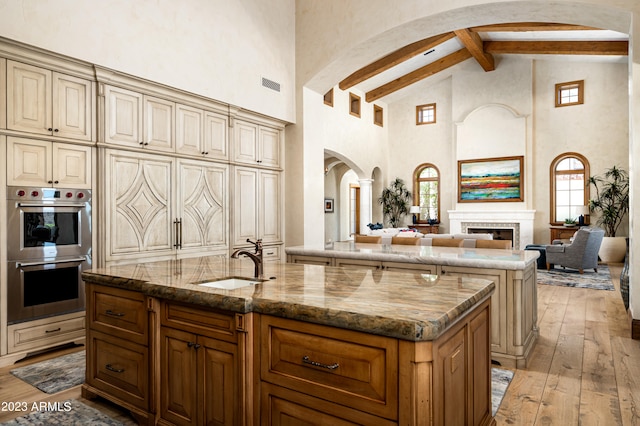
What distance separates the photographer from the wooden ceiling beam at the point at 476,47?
9.05 metres

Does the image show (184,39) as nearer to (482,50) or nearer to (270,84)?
(270,84)

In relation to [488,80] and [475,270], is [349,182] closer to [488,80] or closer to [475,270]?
[488,80]

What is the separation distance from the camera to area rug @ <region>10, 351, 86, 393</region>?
3068 mm

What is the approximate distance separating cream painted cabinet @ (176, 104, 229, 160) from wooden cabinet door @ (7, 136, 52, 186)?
144 cm

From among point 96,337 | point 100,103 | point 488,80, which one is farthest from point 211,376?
point 488,80

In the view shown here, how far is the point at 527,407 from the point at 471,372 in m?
1.14

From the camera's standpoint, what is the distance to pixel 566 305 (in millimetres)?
5520

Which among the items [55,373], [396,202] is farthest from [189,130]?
[396,202]

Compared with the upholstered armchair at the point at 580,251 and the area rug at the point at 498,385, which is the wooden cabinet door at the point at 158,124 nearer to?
the area rug at the point at 498,385

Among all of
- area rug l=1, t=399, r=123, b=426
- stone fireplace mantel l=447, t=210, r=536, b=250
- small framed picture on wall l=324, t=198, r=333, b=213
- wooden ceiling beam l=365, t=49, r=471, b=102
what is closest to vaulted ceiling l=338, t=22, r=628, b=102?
wooden ceiling beam l=365, t=49, r=471, b=102

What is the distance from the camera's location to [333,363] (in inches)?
63.2

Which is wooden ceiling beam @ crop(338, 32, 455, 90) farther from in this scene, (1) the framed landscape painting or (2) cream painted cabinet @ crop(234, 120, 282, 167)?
(2) cream painted cabinet @ crop(234, 120, 282, 167)

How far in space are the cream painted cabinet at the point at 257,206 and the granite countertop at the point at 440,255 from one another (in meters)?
1.37

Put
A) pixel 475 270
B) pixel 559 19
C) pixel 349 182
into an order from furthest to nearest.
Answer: pixel 349 182 → pixel 559 19 → pixel 475 270
